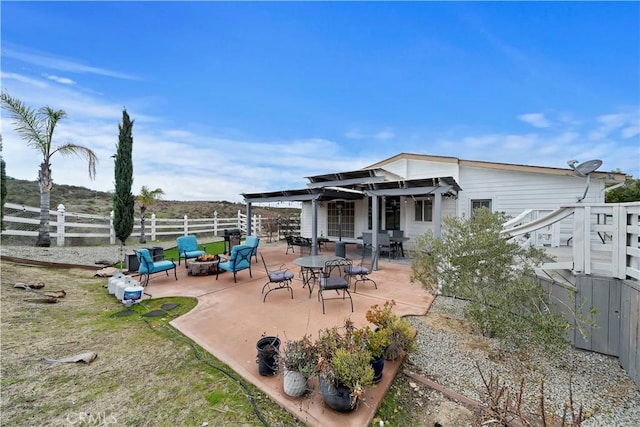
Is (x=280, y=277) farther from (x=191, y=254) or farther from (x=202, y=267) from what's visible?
(x=191, y=254)

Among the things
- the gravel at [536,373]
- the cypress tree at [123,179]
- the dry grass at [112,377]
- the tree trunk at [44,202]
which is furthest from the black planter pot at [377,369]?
the tree trunk at [44,202]

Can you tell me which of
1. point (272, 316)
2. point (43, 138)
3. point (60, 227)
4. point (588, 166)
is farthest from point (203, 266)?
point (588, 166)

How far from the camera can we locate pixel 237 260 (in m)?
6.41

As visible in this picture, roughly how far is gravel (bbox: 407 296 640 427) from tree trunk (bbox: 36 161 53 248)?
12711 millimetres

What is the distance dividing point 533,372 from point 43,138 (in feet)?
47.8

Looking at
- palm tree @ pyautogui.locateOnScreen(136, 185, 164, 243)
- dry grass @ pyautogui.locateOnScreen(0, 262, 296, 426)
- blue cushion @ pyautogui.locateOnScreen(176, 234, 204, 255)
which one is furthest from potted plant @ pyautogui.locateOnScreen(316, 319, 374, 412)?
palm tree @ pyautogui.locateOnScreen(136, 185, 164, 243)

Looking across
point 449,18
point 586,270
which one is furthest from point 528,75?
point 586,270

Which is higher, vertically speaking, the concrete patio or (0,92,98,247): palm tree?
(0,92,98,247): palm tree

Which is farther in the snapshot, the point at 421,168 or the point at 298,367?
the point at 421,168

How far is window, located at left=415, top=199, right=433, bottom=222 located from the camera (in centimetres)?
1043

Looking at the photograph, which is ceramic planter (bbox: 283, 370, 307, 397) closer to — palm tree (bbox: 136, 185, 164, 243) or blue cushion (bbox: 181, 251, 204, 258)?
blue cushion (bbox: 181, 251, 204, 258)

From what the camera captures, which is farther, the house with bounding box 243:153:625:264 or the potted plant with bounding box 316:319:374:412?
the house with bounding box 243:153:625:264

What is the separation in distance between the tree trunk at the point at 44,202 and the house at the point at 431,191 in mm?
6946

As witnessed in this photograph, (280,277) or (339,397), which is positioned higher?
(280,277)
